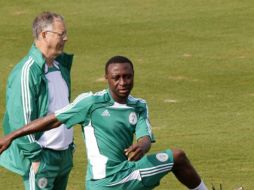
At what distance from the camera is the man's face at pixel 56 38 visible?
9.04 meters

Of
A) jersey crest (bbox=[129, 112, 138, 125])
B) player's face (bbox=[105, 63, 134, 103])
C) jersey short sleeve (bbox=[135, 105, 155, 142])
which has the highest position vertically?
player's face (bbox=[105, 63, 134, 103])

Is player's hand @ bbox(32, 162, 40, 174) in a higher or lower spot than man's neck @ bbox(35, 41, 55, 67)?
lower

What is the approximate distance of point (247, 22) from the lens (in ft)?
63.2

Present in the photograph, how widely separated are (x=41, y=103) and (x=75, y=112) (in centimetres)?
62

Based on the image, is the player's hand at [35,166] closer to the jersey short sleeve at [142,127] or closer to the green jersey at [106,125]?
the green jersey at [106,125]

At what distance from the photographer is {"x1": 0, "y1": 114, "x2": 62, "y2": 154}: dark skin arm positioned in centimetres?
838

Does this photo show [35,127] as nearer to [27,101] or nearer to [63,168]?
[27,101]

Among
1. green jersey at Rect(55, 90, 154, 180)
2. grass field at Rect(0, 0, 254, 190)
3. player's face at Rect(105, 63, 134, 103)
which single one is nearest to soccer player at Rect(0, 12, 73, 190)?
green jersey at Rect(55, 90, 154, 180)

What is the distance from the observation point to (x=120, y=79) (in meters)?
8.41

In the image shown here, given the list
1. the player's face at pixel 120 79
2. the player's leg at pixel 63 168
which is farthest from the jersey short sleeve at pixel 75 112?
the player's leg at pixel 63 168

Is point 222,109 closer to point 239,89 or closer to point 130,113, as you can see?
point 239,89

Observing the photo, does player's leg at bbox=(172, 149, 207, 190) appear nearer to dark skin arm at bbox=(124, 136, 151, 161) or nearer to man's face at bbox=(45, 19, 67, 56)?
dark skin arm at bbox=(124, 136, 151, 161)

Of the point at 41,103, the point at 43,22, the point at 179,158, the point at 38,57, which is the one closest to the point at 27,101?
the point at 41,103

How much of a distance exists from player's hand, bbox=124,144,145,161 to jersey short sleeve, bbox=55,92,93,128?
0.52 m
